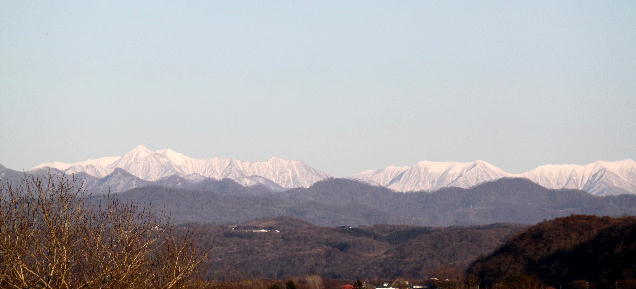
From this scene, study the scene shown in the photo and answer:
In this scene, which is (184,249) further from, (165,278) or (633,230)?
(633,230)

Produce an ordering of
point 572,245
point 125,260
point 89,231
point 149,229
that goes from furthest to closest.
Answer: point 572,245 → point 149,229 → point 89,231 → point 125,260

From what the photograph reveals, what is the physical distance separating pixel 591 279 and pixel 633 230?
54.6ft

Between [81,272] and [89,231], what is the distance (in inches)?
91.1

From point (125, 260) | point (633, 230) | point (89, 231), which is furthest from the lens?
point (633, 230)

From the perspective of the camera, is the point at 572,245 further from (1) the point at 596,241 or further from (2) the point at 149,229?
(2) the point at 149,229

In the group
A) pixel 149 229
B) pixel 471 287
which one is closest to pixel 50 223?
pixel 149 229

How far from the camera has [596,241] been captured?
601ft

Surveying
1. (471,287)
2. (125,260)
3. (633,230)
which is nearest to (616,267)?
(633,230)

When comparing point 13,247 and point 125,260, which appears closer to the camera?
point 13,247

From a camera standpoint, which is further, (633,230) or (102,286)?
(633,230)

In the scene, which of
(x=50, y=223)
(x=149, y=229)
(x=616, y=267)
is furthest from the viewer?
(x=616, y=267)

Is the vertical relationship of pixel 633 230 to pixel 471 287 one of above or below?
above

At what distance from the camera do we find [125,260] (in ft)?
140

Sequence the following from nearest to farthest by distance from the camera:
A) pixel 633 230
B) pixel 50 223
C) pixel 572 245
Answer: pixel 50 223, pixel 633 230, pixel 572 245
